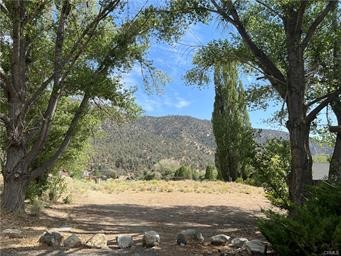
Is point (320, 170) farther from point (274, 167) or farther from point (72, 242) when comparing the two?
point (72, 242)

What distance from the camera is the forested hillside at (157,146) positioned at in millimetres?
79562

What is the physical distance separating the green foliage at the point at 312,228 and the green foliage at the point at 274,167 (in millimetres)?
4576

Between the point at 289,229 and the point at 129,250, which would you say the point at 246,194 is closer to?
the point at 129,250

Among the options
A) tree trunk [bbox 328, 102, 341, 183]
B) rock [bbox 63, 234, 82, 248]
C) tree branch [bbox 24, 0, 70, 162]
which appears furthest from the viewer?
tree trunk [bbox 328, 102, 341, 183]

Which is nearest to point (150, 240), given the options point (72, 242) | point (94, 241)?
point (94, 241)

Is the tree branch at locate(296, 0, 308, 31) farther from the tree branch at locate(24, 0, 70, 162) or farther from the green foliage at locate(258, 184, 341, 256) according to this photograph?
the tree branch at locate(24, 0, 70, 162)

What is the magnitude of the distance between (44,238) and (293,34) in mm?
7430

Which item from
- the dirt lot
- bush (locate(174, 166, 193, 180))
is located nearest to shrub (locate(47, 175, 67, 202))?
the dirt lot

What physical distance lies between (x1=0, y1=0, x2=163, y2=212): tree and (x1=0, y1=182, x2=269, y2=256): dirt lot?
70.2 inches

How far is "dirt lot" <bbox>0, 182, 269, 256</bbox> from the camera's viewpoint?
28.0 feet

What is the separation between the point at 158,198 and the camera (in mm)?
22500

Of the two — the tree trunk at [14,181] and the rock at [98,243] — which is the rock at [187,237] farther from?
the tree trunk at [14,181]

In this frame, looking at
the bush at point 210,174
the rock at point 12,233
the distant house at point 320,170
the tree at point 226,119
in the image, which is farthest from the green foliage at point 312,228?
the bush at point 210,174

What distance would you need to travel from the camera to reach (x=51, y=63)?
14977mm
